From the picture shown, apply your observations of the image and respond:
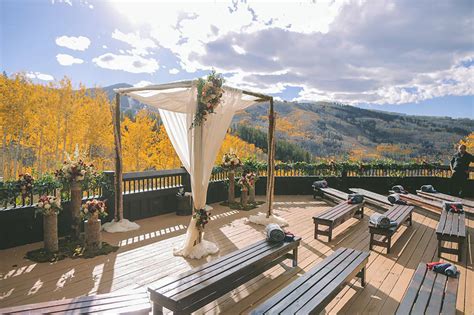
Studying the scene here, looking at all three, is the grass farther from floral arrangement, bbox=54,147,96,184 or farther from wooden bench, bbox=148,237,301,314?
wooden bench, bbox=148,237,301,314

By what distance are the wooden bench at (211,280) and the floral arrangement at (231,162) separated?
3.80 meters

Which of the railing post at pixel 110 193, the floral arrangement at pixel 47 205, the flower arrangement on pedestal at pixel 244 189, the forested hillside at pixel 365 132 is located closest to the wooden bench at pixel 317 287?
the floral arrangement at pixel 47 205

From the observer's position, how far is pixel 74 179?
4312mm

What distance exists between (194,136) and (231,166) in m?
3.20

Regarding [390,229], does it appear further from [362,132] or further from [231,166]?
[362,132]

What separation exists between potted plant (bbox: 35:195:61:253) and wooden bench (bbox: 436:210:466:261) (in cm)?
528

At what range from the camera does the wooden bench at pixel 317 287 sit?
215 cm

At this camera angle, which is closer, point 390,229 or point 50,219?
point 50,219

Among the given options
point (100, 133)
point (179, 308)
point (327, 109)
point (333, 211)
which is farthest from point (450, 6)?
point (327, 109)

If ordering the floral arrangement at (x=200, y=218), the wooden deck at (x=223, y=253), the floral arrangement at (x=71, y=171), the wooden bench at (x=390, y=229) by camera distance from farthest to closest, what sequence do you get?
1. the floral arrangement at (x=71, y=171)
2. the wooden bench at (x=390, y=229)
3. the floral arrangement at (x=200, y=218)
4. the wooden deck at (x=223, y=253)

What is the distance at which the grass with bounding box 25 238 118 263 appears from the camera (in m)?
3.75

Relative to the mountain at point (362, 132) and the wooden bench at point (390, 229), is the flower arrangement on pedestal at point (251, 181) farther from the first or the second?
the mountain at point (362, 132)

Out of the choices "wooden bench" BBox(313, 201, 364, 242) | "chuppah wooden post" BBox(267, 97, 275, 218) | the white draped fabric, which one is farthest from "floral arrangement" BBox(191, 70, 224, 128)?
"wooden bench" BBox(313, 201, 364, 242)

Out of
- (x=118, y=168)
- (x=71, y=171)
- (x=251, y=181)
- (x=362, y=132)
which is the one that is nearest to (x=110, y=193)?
(x=118, y=168)
